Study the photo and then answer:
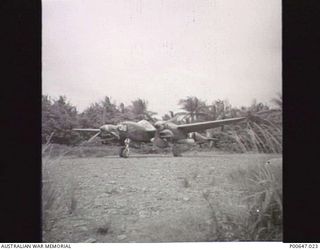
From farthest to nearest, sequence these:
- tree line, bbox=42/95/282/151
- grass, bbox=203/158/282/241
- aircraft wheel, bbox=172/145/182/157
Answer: aircraft wheel, bbox=172/145/182/157, tree line, bbox=42/95/282/151, grass, bbox=203/158/282/241

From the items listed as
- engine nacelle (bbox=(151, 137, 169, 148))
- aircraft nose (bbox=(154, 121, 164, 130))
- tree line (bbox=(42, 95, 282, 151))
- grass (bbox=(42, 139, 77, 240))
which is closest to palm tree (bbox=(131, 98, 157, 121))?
tree line (bbox=(42, 95, 282, 151))

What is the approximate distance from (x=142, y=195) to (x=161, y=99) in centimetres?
100

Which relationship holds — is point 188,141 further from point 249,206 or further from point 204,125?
point 249,206

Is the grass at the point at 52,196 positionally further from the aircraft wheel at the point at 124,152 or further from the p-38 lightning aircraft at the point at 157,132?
the aircraft wheel at the point at 124,152

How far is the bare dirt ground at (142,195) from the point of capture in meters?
4.05

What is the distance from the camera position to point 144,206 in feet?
13.4

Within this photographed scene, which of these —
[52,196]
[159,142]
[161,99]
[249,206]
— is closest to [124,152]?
[159,142]

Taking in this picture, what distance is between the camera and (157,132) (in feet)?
13.9

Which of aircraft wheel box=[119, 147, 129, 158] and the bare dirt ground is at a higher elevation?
aircraft wheel box=[119, 147, 129, 158]

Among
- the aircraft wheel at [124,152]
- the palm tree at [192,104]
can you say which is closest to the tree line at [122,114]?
the palm tree at [192,104]

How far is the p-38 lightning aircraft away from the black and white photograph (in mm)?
11

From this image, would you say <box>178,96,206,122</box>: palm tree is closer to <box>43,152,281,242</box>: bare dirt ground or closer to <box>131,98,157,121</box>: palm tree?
<box>131,98,157,121</box>: palm tree

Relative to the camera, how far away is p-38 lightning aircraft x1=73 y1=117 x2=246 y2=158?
4.18m
